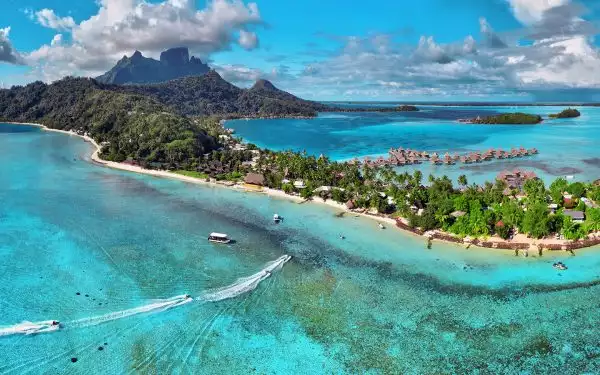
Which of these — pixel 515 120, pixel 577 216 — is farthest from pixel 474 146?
pixel 515 120

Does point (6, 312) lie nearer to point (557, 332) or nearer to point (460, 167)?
point (557, 332)

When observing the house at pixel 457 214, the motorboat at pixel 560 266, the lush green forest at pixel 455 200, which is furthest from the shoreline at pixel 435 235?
the house at pixel 457 214

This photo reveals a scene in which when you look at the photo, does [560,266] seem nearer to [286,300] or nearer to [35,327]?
[286,300]

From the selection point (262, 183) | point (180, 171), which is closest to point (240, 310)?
point (262, 183)

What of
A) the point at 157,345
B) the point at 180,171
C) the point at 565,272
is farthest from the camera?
the point at 180,171

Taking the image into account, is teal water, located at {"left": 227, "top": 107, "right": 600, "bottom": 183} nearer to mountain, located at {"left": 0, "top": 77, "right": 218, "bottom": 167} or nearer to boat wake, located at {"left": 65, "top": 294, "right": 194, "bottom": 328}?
mountain, located at {"left": 0, "top": 77, "right": 218, "bottom": 167}

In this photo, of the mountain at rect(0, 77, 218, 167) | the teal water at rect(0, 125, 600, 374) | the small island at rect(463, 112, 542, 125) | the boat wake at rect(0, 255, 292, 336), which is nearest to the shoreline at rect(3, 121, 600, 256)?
the teal water at rect(0, 125, 600, 374)
